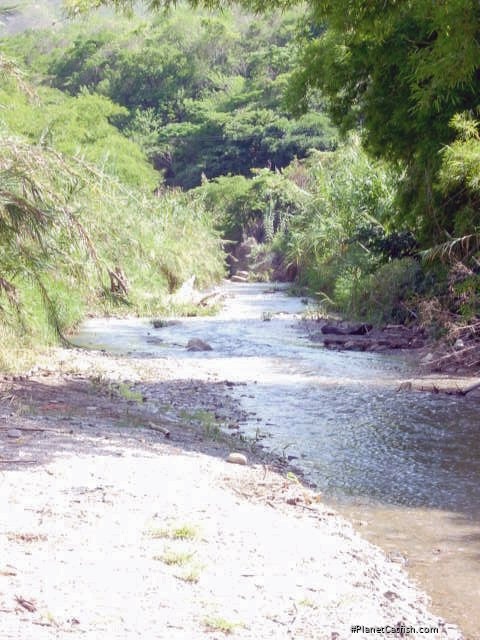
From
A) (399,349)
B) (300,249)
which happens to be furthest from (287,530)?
(300,249)

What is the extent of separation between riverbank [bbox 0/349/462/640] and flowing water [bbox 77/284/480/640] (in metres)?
0.34

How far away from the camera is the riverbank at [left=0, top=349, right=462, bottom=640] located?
421 centimetres

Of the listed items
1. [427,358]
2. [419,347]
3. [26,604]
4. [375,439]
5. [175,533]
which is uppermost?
[26,604]

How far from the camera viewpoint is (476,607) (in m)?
5.29

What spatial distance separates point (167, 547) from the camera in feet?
17.0

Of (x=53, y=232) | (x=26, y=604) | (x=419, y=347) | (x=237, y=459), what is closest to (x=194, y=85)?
(x=419, y=347)

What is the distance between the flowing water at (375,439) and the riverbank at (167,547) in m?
0.34

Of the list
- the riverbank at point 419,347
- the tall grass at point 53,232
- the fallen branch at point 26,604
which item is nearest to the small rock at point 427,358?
the riverbank at point 419,347

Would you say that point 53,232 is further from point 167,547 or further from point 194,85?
point 194,85

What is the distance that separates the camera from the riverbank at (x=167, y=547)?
4211 mm

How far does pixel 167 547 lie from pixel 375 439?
5080 mm

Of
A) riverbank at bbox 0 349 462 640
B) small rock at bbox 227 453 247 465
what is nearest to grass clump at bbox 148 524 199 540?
riverbank at bbox 0 349 462 640

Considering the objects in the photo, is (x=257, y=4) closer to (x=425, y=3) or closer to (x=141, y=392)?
(x=425, y=3)

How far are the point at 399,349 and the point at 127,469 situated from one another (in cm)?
1130
